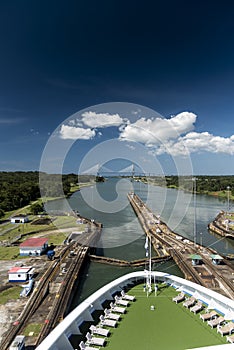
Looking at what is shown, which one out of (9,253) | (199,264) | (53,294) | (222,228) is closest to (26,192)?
(9,253)

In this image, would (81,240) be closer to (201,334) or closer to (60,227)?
(60,227)

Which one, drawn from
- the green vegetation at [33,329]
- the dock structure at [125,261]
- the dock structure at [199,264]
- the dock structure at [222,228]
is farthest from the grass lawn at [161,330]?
the dock structure at [222,228]

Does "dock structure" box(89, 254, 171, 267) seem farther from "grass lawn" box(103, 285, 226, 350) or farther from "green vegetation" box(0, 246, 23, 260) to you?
"grass lawn" box(103, 285, 226, 350)

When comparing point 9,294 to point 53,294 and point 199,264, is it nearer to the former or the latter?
point 53,294

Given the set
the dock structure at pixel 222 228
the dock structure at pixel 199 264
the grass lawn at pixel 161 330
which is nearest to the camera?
the grass lawn at pixel 161 330

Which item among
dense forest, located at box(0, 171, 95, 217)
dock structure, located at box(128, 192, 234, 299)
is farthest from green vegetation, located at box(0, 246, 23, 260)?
dense forest, located at box(0, 171, 95, 217)

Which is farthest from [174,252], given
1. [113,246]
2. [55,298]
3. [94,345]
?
[94,345]

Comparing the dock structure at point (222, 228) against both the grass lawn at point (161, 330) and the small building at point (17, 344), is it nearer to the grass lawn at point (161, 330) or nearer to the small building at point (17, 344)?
the grass lawn at point (161, 330)
